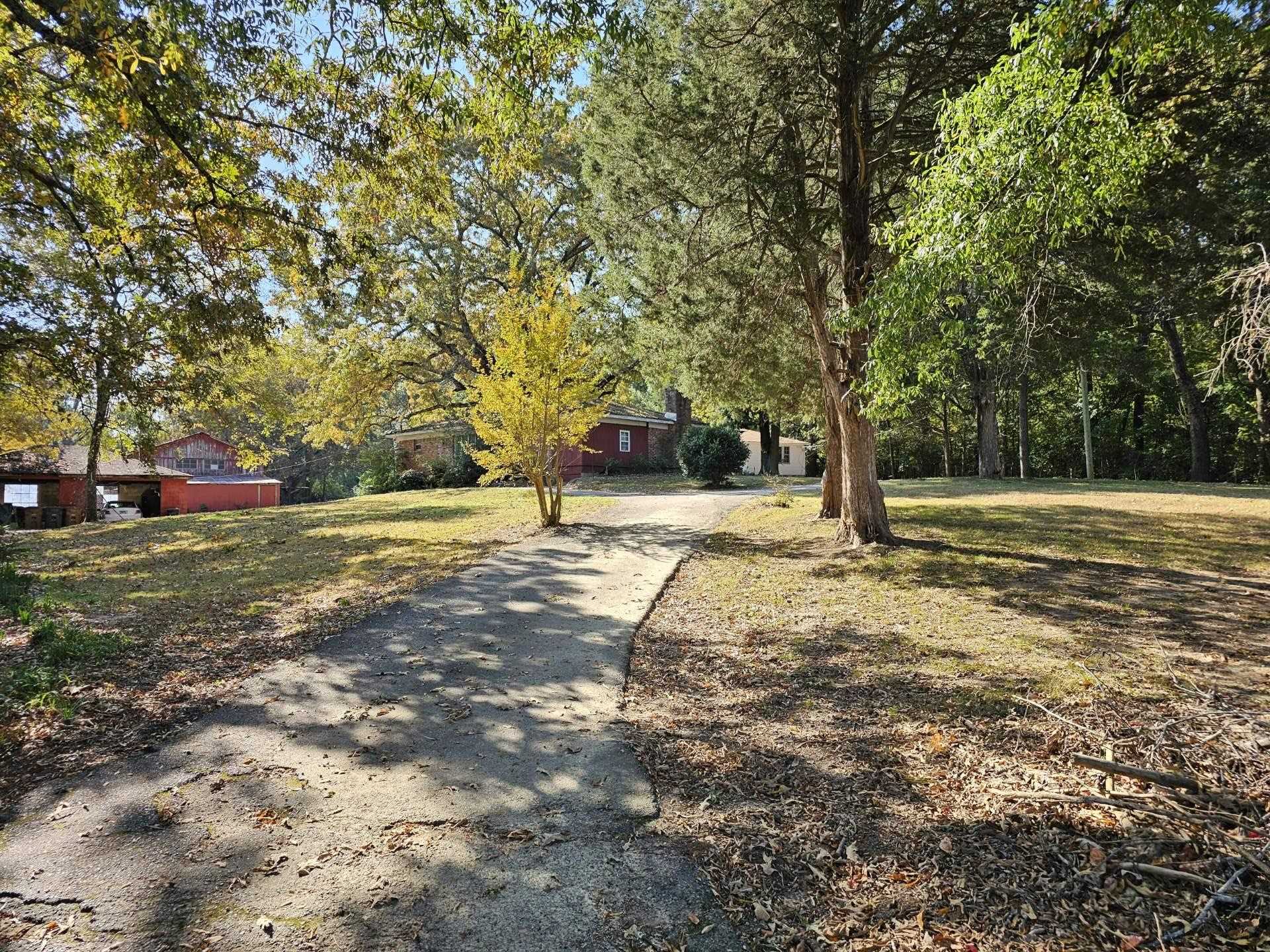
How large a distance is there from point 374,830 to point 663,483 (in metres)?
21.5

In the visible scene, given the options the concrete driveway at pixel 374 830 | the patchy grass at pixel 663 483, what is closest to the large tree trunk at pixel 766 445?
the patchy grass at pixel 663 483

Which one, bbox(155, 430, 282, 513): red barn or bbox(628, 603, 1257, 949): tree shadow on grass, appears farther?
bbox(155, 430, 282, 513): red barn

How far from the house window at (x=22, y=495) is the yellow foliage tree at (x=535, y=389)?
35222 mm

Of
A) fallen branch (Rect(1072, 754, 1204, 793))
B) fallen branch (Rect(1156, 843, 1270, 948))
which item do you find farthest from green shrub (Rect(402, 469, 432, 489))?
fallen branch (Rect(1156, 843, 1270, 948))

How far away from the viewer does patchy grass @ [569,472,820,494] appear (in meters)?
22.3

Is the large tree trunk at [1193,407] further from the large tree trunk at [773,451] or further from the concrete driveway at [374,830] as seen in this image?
the concrete driveway at [374,830]

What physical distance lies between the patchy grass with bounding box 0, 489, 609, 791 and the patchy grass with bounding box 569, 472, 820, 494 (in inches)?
282

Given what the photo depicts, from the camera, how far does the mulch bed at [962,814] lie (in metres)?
2.31

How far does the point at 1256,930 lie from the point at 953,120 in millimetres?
4837

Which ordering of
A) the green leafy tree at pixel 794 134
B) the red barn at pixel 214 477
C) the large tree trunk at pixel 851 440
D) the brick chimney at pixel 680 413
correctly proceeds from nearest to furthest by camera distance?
1. the green leafy tree at pixel 794 134
2. the large tree trunk at pixel 851 440
3. the brick chimney at pixel 680 413
4. the red barn at pixel 214 477

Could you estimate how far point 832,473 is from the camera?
1240 centimetres

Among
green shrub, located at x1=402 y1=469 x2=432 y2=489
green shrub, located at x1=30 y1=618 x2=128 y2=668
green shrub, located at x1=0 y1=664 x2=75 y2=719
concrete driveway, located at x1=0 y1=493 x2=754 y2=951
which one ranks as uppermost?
green shrub, located at x1=402 y1=469 x2=432 y2=489

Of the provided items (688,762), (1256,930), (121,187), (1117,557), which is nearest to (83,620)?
(121,187)

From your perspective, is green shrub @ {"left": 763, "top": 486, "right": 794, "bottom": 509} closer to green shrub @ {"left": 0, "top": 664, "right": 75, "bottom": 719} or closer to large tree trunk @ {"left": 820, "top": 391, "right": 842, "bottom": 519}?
large tree trunk @ {"left": 820, "top": 391, "right": 842, "bottom": 519}
